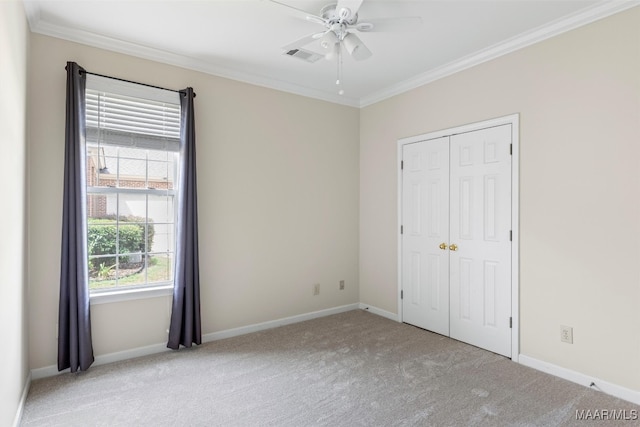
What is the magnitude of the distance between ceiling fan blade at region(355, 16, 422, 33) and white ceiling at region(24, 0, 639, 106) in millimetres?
340

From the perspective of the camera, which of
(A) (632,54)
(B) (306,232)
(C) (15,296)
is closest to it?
(C) (15,296)

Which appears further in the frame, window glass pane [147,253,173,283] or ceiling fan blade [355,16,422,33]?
window glass pane [147,253,173,283]

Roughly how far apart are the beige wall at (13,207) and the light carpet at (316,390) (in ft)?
1.37

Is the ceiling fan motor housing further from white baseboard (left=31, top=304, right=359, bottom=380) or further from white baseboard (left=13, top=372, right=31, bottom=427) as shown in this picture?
white baseboard (left=13, top=372, right=31, bottom=427)

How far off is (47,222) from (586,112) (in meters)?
4.23

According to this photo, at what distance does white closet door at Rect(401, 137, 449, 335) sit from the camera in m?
3.76

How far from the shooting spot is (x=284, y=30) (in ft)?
9.64

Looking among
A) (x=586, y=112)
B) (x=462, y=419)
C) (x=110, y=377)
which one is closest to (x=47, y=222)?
(x=110, y=377)

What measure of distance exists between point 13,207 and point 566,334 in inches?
155

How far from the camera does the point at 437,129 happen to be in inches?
150

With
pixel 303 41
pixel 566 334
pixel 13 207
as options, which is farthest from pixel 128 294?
pixel 566 334

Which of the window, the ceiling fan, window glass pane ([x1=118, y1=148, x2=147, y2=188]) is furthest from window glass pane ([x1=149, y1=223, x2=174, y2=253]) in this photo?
the ceiling fan

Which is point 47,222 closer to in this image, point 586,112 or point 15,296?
point 15,296

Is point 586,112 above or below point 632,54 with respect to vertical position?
below
